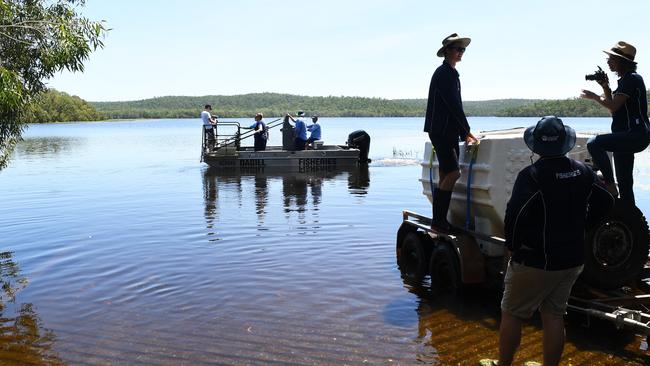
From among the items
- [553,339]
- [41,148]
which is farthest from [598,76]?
[41,148]

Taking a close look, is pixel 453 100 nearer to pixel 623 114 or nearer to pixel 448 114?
pixel 448 114

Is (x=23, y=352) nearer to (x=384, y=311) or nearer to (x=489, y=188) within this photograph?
(x=384, y=311)

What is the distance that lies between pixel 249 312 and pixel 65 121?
141 m

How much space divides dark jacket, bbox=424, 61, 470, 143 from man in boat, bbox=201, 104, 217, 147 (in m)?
18.8

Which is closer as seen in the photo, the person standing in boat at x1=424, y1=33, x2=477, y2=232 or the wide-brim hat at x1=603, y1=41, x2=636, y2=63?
the wide-brim hat at x1=603, y1=41, x2=636, y2=63

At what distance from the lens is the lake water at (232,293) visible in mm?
5730

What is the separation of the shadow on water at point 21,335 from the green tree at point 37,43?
2.61 meters

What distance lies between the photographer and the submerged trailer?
5.86 meters

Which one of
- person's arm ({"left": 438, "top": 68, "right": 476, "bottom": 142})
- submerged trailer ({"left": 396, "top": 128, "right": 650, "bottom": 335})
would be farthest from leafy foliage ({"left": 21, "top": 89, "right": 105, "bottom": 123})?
person's arm ({"left": 438, "top": 68, "right": 476, "bottom": 142})

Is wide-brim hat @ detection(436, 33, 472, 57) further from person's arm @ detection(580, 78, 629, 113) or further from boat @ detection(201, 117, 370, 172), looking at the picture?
boat @ detection(201, 117, 370, 172)

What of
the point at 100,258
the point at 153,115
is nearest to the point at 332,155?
the point at 100,258

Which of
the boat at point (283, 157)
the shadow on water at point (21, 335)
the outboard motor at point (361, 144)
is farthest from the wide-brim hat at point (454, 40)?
the outboard motor at point (361, 144)

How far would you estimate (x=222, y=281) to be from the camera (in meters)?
8.24

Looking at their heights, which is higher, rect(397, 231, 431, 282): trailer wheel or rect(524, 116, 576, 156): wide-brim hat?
rect(524, 116, 576, 156): wide-brim hat
